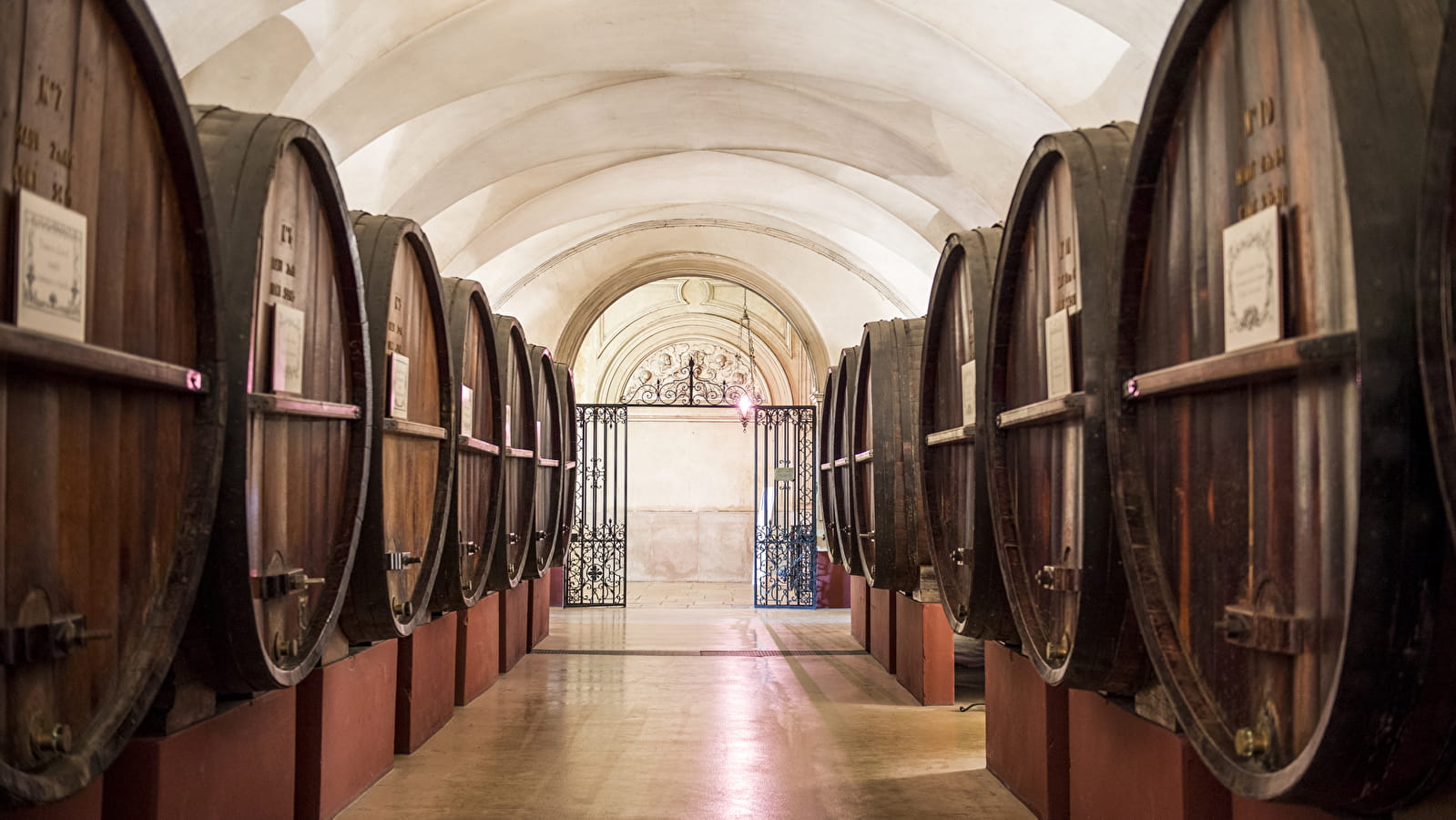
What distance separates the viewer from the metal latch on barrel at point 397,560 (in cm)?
352

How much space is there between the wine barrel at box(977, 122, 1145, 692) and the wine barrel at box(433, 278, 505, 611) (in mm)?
2143

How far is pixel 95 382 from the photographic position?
76.0 inches

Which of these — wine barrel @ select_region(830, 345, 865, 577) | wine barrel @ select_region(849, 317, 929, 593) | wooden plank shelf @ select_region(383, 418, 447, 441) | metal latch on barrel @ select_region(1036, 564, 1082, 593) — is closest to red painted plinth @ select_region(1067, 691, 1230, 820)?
metal latch on barrel @ select_region(1036, 564, 1082, 593)

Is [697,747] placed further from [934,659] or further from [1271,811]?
[1271,811]

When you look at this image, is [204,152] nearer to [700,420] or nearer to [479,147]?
[479,147]

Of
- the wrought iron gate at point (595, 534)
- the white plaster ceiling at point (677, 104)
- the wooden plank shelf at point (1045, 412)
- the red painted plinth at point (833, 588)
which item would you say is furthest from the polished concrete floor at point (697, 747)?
the red painted plinth at point (833, 588)

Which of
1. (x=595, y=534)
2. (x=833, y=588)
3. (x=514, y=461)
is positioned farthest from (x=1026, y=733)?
(x=595, y=534)

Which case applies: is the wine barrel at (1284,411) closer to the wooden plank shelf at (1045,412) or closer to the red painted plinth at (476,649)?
the wooden plank shelf at (1045,412)

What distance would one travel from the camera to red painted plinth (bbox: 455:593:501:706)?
6156 millimetres

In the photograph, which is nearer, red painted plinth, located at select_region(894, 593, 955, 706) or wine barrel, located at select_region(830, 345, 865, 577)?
red painted plinth, located at select_region(894, 593, 955, 706)

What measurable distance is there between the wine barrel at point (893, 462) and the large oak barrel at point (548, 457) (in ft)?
8.17

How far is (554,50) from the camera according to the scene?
317 inches

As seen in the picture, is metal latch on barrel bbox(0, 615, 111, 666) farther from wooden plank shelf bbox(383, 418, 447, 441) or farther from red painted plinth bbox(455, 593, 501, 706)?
red painted plinth bbox(455, 593, 501, 706)

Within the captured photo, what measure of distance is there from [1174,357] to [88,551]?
6.61 feet
